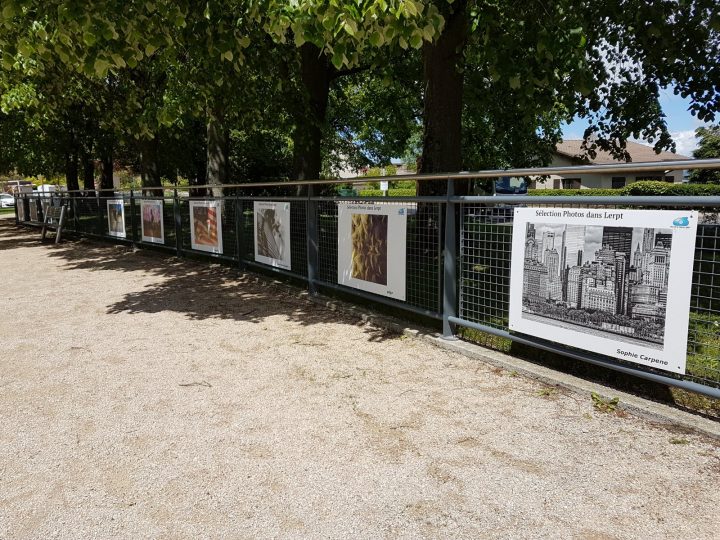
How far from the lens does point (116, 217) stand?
14.0 meters

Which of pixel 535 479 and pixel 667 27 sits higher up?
pixel 667 27

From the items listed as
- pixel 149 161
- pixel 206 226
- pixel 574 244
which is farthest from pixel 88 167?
pixel 574 244

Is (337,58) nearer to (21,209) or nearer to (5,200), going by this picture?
(21,209)

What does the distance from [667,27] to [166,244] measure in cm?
1004

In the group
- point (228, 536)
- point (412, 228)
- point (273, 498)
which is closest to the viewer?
point (228, 536)

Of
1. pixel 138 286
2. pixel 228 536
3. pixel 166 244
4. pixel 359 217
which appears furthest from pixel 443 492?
pixel 166 244

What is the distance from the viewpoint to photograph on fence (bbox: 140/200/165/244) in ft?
39.6

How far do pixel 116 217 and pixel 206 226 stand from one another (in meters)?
5.04

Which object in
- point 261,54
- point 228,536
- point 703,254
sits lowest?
point 228,536

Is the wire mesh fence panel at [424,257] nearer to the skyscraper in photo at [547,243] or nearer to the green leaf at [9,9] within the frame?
the skyscraper in photo at [547,243]

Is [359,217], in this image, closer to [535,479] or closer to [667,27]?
[535,479]

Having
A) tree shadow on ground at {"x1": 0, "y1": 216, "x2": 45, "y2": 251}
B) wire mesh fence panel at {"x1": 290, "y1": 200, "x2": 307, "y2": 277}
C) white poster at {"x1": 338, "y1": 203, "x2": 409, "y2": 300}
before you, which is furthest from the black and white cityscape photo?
tree shadow on ground at {"x1": 0, "y1": 216, "x2": 45, "y2": 251}

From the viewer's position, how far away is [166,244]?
12086 mm

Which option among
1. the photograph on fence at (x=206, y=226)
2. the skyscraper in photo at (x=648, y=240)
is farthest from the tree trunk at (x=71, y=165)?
the skyscraper in photo at (x=648, y=240)
